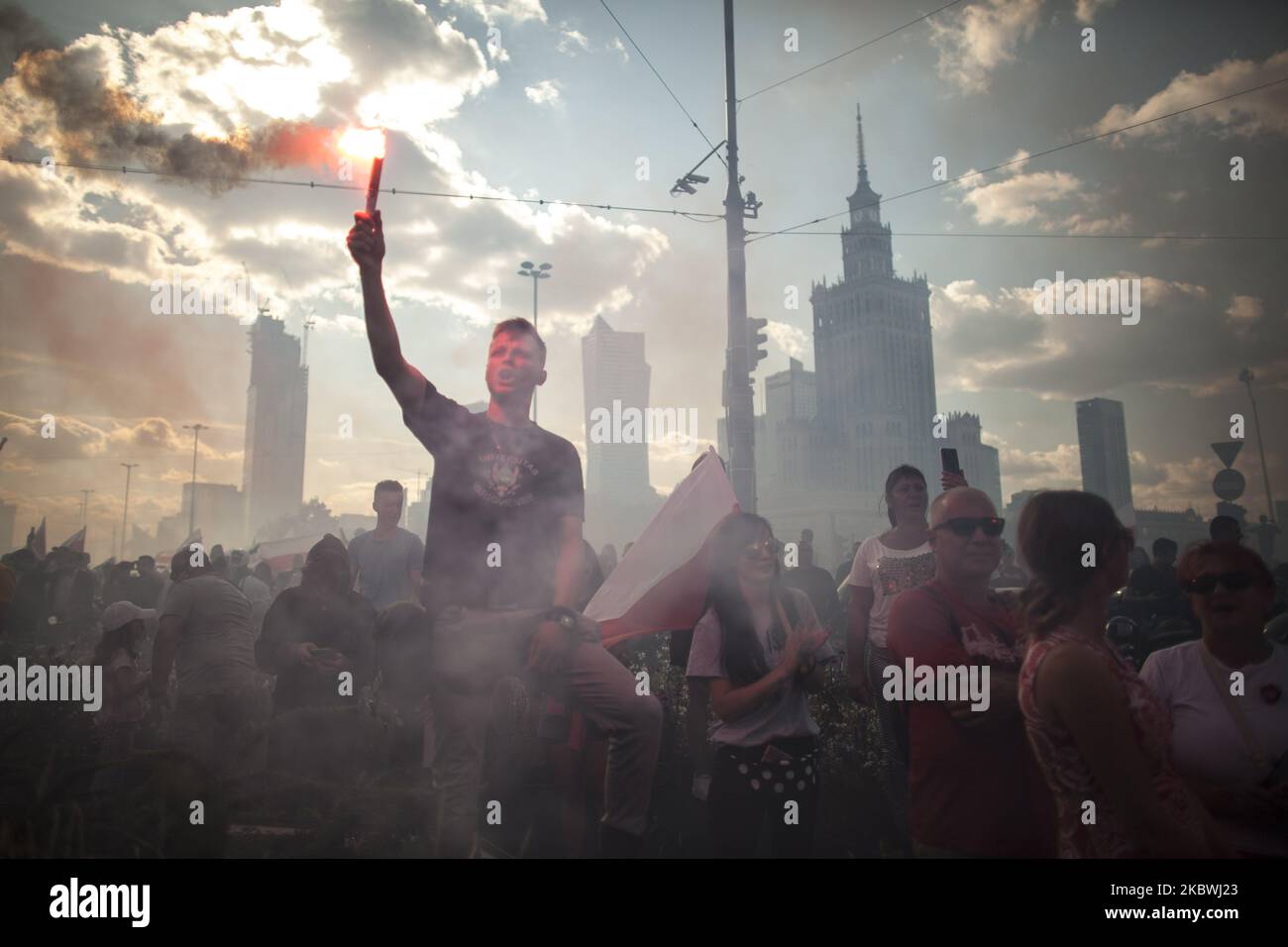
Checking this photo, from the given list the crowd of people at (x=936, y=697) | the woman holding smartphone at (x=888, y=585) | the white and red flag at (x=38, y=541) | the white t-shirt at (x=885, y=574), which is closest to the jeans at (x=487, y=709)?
the crowd of people at (x=936, y=697)

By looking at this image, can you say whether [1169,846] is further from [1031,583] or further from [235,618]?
[235,618]

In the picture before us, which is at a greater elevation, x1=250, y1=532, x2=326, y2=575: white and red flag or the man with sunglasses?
x1=250, y1=532, x2=326, y2=575: white and red flag

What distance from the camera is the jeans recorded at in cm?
290

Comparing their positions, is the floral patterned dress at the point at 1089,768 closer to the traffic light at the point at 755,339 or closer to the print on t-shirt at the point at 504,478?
the print on t-shirt at the point at 504,478

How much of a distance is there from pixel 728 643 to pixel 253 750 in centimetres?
359

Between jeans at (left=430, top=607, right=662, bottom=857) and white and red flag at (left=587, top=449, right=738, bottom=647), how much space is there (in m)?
1.36

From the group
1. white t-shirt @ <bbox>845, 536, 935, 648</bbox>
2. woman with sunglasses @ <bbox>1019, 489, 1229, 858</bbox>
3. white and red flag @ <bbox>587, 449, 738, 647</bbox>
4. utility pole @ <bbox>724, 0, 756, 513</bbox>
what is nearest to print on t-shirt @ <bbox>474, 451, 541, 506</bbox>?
white and red flag @ <bbox>587, 449, 738, 647</bbox>

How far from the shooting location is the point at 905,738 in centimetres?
360

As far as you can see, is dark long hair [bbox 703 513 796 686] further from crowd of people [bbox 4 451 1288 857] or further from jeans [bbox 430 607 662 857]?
jeans [bbox 430 607 662 857]

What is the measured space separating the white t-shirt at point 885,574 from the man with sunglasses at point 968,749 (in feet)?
5.13

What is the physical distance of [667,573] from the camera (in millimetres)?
4582

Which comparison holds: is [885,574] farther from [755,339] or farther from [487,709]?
[755,339]

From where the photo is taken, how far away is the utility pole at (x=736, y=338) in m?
9.76
